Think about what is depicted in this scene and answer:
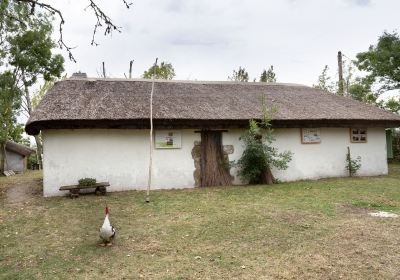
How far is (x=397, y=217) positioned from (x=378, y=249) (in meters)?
2.30

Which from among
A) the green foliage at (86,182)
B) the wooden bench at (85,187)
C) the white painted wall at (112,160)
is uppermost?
the white painted wall at (112,160)

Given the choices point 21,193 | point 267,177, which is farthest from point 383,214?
point 21,193

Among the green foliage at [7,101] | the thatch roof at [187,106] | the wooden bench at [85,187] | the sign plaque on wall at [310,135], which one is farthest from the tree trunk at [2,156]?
the sign plaque on wall at [310,135]

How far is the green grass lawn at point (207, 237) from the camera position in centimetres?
480

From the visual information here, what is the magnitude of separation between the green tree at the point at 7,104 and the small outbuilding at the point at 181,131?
3.89 metres

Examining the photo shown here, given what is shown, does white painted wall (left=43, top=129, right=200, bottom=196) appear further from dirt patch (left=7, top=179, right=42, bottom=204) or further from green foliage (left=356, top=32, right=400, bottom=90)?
green foliage (left=356, top=32, right=400, bottom=90)

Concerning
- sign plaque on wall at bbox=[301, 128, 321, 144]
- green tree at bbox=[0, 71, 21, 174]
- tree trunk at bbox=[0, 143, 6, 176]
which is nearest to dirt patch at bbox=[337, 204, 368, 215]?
sign plaque on wall at bbox=[301, 128, 321, 144]

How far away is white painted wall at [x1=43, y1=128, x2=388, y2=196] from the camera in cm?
1068

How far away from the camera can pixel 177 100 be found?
→ 41.7 ft

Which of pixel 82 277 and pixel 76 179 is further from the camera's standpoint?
pixel 76 179

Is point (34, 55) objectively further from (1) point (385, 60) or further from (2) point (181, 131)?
(1) point (385, 60)

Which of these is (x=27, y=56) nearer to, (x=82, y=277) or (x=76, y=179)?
(x=76, y=179)

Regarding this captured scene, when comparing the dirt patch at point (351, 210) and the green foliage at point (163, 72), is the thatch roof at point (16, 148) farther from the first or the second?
the dirt patch at point (351, 210)

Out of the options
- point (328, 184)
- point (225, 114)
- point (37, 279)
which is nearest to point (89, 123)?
point (225, 114)
